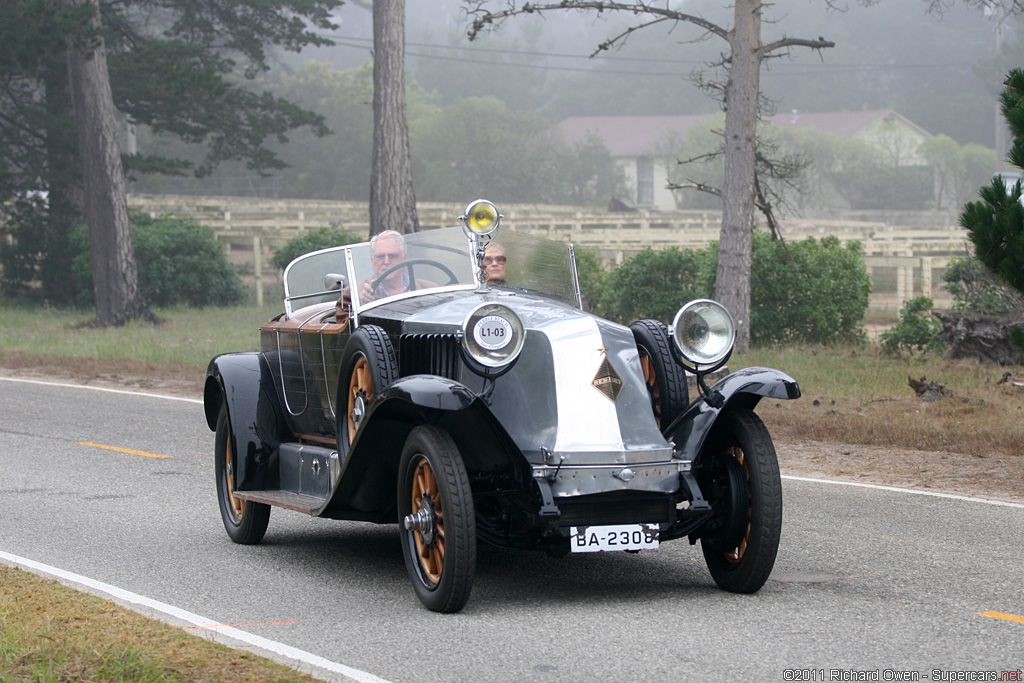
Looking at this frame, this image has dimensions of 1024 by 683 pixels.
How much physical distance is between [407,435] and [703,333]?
1.60 meters

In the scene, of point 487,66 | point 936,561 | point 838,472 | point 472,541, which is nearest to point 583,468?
point 472,541

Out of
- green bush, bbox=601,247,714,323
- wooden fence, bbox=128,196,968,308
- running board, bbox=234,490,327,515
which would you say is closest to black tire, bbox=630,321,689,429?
running board, bbox=234,490,327,515

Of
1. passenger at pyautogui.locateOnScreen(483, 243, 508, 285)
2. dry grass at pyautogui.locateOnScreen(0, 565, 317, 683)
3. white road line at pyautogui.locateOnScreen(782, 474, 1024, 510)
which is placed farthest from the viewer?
white road line at pyautogui.locateOnScreen(782, 474, 1024, 510)

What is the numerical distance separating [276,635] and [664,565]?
2.28 m

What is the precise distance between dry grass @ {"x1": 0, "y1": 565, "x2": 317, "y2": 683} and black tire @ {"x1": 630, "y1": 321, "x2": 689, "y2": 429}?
2.51m

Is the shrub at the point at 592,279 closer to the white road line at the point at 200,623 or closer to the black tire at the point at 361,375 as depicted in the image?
the black tire at the point at 361,375

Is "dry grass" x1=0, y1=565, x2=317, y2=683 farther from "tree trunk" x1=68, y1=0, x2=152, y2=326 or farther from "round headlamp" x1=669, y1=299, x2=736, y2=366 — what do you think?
"tree trunk" x1=68, y1=0, x2=152, y2=326

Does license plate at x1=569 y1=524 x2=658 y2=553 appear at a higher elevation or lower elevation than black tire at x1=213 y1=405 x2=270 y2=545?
higher

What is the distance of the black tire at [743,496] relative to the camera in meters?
5.60

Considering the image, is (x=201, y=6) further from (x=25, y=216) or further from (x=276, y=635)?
(x=276, y=635)

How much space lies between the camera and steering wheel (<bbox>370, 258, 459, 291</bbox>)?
6918mm

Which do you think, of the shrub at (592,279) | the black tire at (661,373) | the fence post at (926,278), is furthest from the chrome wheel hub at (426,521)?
the fence post at (926,278)

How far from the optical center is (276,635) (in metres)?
5.22

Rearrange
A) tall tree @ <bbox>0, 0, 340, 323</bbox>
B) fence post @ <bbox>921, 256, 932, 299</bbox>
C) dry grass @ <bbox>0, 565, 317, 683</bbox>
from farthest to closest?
1. tall tree @ <bbox>0, 0, 340, 323</bbox>
2. fence post @ <bbox>921, 256, 932, 299</bbox>
3. dry grass @ <bbox>0, 565, 317, 683</bbox>
